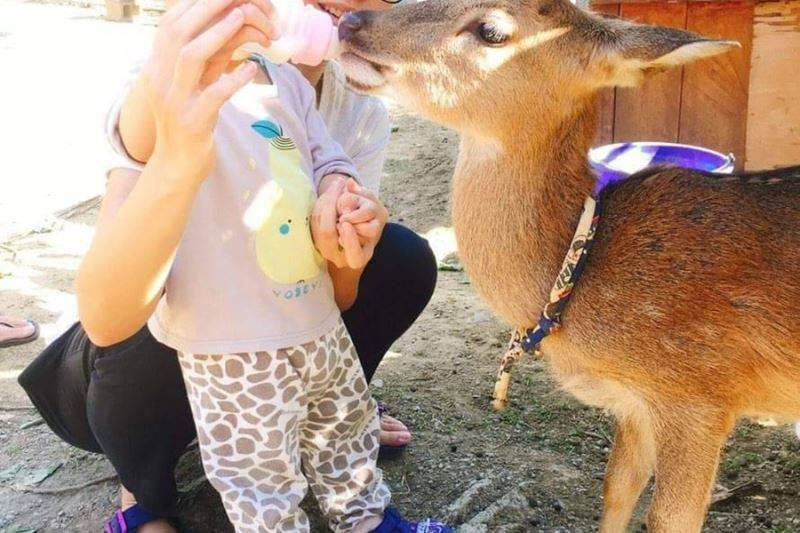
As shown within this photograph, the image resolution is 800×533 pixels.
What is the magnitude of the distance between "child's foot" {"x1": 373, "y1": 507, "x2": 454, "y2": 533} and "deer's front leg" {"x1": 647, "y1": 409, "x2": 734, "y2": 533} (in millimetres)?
700

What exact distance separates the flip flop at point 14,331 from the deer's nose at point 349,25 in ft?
8.68

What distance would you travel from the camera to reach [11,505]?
3.17m

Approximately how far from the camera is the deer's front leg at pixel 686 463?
8.08 feet

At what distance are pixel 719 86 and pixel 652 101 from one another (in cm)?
38

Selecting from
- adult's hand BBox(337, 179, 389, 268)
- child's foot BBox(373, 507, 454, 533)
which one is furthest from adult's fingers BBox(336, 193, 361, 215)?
child's foot BBox(373, 507, 454, 533)

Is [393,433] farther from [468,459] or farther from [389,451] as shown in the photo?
[468,459]

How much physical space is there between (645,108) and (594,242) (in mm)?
2762

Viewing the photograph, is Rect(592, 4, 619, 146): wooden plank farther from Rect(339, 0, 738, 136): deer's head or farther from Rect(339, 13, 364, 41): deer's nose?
Rect(339, 13, 364, 41): deer's nose

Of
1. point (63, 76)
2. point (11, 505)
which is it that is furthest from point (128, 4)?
point (11, 505)

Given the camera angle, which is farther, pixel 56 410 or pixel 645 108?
pixel 645 108

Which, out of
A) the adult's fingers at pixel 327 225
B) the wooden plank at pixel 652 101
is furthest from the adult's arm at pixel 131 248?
the wooden plank at pixel 652 101

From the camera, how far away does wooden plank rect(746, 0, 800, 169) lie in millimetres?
4559

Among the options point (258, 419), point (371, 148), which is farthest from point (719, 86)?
point (258, 419)

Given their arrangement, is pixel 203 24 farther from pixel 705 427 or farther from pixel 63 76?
pixel 63 76
